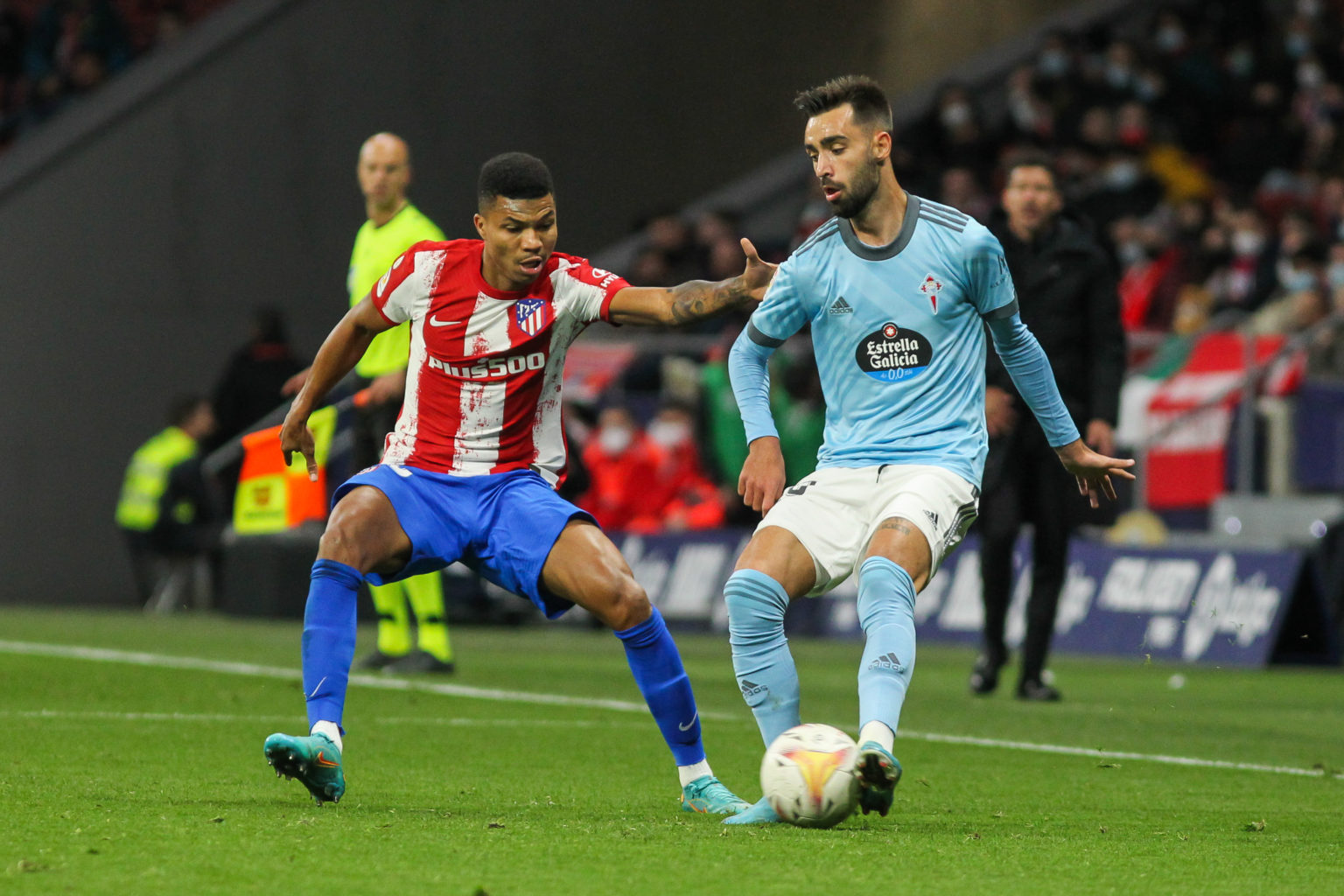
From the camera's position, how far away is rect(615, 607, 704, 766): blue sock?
219 inches

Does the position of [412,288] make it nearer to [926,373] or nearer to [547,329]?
[547,329]

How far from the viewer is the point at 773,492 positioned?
545 cm

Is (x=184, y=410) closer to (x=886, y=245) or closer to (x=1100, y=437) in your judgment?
(x=1100, y=437)

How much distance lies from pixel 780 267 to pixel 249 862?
231 cm

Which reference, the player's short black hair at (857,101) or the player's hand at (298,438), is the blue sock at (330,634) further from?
the player's short black hair at (857,101)

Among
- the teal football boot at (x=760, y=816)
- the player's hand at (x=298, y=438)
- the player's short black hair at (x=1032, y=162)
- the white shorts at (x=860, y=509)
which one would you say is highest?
the player's short black hair at (x=1032, y=162)

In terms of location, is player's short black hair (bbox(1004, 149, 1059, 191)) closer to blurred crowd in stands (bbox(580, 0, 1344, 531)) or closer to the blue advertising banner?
the blue advertising banner

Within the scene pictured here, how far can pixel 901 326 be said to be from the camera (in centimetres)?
559

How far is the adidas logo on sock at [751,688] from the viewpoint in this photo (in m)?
5.46

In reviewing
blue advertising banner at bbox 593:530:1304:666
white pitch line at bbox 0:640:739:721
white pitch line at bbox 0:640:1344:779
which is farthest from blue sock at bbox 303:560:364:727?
blue advertising banner at bbox 593:530:1304:666

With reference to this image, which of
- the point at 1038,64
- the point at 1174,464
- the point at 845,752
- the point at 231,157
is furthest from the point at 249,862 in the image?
the point at 1038,64

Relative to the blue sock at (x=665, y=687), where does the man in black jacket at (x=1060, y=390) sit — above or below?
above

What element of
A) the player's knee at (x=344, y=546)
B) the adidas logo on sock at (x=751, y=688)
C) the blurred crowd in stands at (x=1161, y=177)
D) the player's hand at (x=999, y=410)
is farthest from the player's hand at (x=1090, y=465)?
the blurred crowd in stands at (x=1161, y=177)

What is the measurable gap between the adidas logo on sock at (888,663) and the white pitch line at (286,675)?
3176 mm
